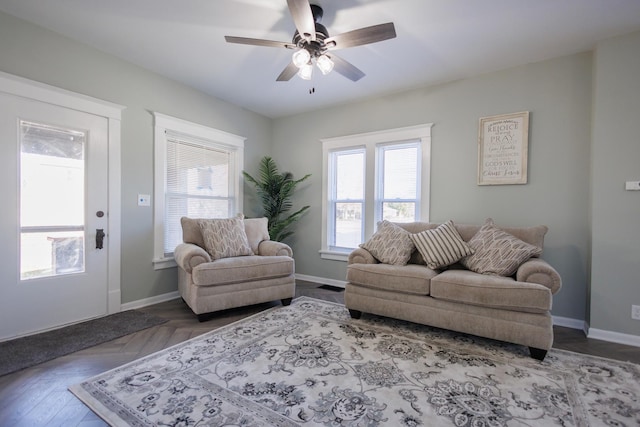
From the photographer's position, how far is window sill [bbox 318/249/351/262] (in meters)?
4.28

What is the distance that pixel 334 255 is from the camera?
4.37 meters

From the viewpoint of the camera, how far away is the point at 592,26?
2451 millimetres

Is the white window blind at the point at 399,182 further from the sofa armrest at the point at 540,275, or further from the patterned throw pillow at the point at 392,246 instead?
the sofa armrest at the point at 540,275

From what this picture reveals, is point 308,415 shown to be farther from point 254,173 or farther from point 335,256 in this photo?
point 254,173

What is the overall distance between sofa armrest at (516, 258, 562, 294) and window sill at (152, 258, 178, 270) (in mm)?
3617

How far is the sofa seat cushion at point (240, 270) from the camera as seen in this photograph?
2840 mm

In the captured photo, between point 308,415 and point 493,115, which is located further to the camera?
point 493,115

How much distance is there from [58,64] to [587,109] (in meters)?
4.97

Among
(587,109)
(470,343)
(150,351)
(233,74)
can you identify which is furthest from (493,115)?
(150,351)

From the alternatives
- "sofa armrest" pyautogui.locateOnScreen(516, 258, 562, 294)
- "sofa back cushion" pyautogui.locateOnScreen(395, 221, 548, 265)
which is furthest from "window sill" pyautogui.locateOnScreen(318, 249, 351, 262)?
"sofa armrest" pyautogui.locateOnScreen(516, 258, 562, 294)

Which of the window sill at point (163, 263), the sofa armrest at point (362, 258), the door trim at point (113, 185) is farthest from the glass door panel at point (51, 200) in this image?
the sofa armrest at point (362, 258)

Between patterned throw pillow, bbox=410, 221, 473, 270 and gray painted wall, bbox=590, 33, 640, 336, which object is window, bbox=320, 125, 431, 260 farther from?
gray painted wall, bbox=590, 33, 640, 336

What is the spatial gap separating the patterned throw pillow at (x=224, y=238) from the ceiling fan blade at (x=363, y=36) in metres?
2.19

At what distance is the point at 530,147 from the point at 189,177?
399 centimetres
